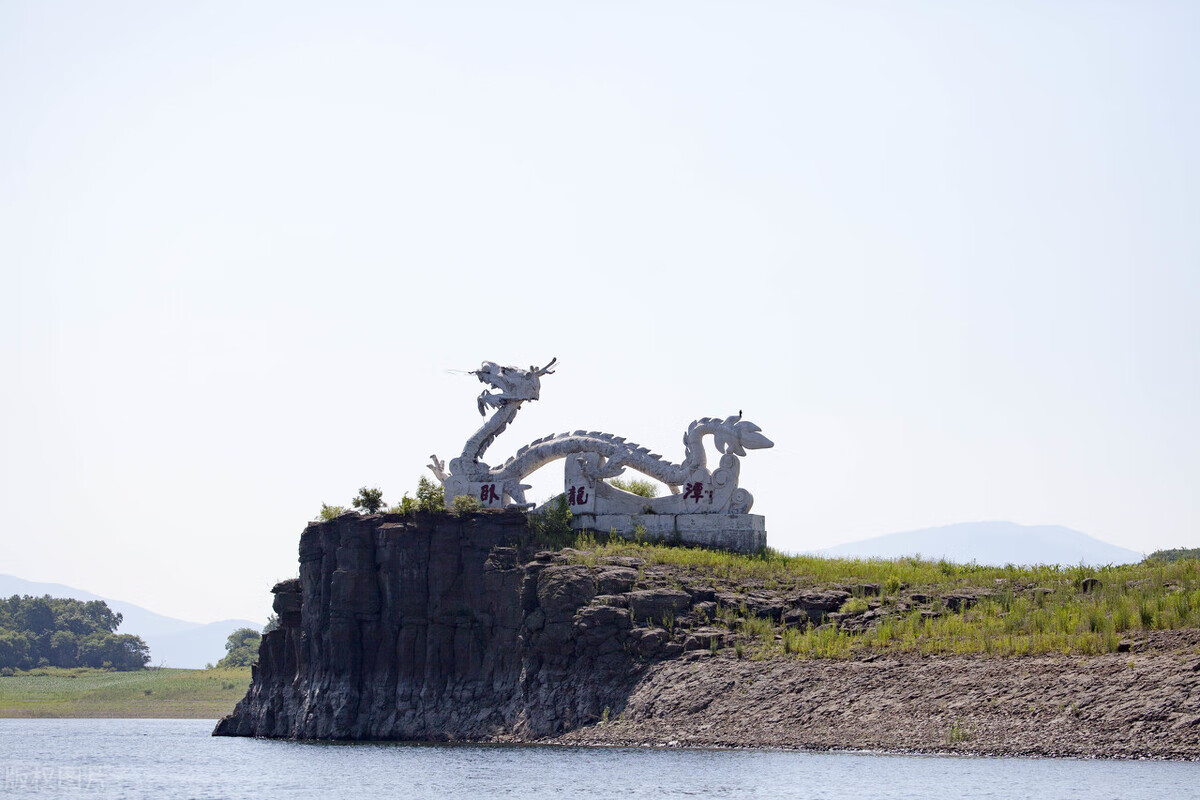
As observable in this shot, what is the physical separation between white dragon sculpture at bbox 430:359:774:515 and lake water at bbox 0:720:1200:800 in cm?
1187

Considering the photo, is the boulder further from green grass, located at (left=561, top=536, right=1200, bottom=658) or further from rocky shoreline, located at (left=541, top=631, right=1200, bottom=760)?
rocky shoreline, located at (left=541, top=631, right=1200, bottom=760)

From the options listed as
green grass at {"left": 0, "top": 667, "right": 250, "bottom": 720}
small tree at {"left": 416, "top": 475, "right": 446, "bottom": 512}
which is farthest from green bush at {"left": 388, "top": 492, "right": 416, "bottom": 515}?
green grass at {"left": 0, "top": 667, "right": 250, "bottom": 720}

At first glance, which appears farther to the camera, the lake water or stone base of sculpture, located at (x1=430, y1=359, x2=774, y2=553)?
stone base of sculpture, located at (x1=430, y1=359, x2=774, y2=553)

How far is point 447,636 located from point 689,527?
9415 mm

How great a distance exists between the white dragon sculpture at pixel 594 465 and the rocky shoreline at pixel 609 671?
3.84m

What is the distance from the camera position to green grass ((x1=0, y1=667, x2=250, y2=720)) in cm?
9975

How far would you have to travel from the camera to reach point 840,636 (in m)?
51.2

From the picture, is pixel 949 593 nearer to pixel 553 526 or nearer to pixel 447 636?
pixel 553 526

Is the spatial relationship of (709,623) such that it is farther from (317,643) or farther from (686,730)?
(317,643)

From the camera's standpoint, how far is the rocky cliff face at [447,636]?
5344 centimetres

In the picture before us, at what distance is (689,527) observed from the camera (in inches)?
2359

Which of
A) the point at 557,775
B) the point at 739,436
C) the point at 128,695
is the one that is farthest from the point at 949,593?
the point at 128,695

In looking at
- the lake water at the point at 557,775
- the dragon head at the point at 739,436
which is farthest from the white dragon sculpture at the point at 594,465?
the lake water at the point at 557,775

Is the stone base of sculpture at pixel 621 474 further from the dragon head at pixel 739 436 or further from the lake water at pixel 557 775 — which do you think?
the lake water at pixel 557 775
